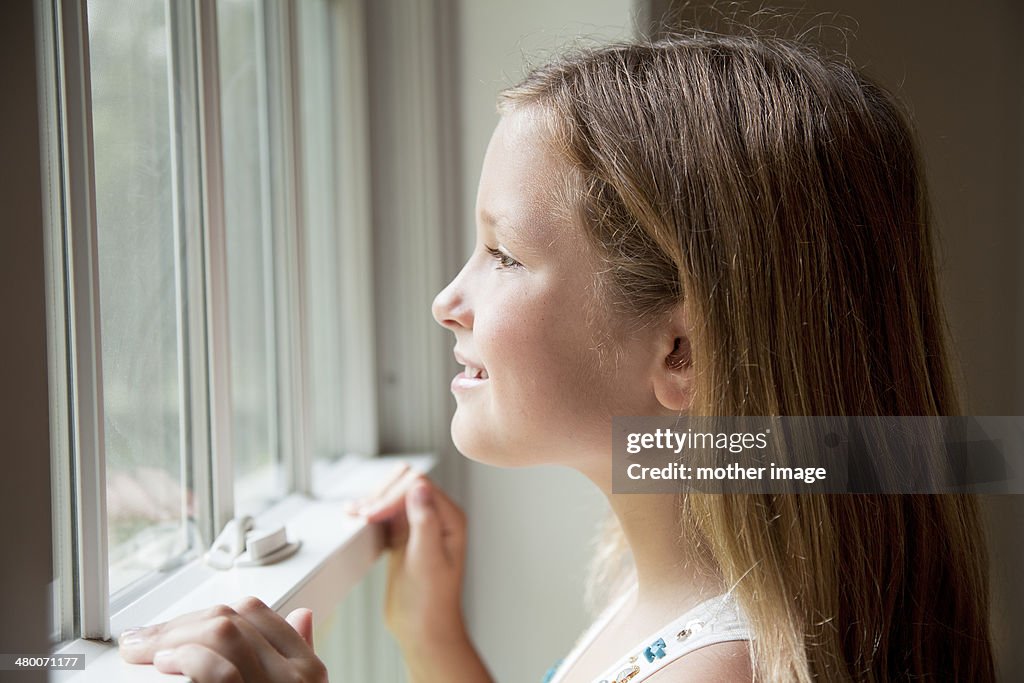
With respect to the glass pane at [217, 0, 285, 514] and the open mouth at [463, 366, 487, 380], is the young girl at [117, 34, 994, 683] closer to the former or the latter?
the open mouth at [463, 366, 487, 380]

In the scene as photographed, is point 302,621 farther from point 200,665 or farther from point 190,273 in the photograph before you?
point 190,273

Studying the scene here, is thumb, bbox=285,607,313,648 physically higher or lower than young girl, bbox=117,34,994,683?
lower

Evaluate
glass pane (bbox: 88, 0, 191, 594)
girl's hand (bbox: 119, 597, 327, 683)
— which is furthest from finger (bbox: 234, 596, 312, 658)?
glass pane (bbox: 88, 0, 191, 594)

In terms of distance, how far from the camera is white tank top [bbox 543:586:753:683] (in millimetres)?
431

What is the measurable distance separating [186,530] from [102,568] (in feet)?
0.40

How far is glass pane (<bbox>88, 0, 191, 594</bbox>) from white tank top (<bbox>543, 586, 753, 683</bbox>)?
0.28 metres

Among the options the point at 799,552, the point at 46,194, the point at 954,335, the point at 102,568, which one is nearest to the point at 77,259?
the point at 46,194

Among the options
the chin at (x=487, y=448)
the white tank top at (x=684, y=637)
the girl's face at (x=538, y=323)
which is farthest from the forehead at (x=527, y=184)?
the white tank top at (x=684, y=637)

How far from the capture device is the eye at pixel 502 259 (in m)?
0.45

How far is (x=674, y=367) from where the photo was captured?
17.2 inches

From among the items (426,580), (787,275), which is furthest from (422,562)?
(787,275)

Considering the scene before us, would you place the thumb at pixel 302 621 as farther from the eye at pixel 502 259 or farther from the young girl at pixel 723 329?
the eye at pixel 502 259

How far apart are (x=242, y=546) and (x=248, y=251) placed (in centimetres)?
22

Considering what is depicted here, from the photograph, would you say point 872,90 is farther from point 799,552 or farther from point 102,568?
Result: point 102,568
